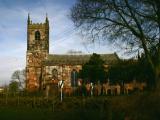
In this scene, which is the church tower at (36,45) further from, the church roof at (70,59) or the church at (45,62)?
the church roof at (70,59)

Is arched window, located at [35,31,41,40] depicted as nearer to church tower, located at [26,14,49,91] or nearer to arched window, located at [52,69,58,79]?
church tower, located at [26,14,49,91]

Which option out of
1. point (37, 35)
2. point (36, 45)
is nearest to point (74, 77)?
point (36, 45)

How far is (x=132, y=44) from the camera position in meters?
25.1

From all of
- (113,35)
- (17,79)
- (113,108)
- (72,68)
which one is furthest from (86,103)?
(17,79)

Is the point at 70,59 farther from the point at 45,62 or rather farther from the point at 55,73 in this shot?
the point at 45,62

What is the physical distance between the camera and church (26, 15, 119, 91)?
84.8 meters

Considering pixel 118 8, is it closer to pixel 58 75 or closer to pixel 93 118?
pixel 93 118

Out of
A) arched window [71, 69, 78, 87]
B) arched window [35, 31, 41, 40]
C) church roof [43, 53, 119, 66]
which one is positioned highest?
arched window [35, 31, 41, 40]

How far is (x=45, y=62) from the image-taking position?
85750 mm

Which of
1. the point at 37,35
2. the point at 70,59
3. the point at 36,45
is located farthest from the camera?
the point at 37,35

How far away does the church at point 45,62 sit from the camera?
8475cm

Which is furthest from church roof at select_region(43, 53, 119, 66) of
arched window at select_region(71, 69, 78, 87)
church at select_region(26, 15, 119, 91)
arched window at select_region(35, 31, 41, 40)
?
arched window at select_region(35, 31, 41, 40)

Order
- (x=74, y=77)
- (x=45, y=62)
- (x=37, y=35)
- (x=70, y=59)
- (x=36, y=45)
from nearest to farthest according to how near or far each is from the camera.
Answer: (x=74, y=77)
(x=45, y=62)
(x=70, y=59)
(x=36, y=45)
(x=37, y=35)

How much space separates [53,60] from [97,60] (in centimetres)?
1725
